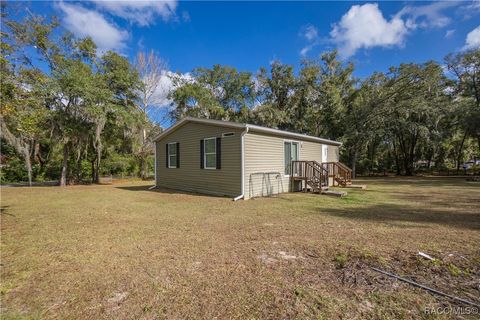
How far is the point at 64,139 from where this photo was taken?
1266 cm

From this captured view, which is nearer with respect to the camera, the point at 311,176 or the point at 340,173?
the point at 311,176

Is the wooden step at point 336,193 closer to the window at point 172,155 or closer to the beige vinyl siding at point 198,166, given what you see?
the beige vinyl siding at point 198,166

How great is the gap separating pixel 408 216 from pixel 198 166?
7.34 meters

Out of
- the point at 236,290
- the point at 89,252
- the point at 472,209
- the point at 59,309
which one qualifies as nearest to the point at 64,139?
the point at 89,252

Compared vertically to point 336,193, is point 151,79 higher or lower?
higher

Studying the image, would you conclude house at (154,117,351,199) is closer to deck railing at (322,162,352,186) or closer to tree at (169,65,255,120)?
deck railing at (322,162,352,186)

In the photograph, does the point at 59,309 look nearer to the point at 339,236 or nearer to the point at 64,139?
the point at 339,236

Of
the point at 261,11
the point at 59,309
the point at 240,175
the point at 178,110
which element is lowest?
the point at 59,309

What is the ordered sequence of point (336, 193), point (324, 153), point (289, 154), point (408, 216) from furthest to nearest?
point (324, 153), point (289, 154), point (336, 193), point (408, 216)

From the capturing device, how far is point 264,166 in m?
9.19

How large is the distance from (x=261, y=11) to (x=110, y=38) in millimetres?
9523

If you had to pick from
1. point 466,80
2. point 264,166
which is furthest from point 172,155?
point 466,80

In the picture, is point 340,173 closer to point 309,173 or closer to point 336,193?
point 309,173

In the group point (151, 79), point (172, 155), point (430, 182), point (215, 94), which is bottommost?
point (430, 182)
